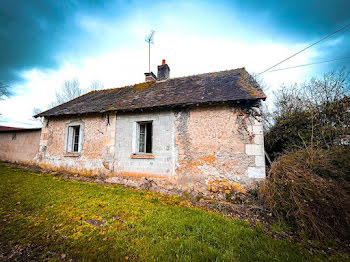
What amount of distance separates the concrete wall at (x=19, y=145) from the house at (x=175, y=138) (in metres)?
2.07

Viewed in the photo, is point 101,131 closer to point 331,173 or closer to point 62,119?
point 62,119

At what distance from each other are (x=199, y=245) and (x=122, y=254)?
4.28 feet

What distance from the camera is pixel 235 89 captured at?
20.3ft

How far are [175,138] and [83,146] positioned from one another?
4775mm

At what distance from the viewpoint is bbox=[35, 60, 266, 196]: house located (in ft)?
17.7

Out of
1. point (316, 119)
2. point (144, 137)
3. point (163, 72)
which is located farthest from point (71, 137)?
point (316, 119)

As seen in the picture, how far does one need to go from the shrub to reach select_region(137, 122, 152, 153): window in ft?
15.5

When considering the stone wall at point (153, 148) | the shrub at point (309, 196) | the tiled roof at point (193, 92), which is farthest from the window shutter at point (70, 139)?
the shrub at point (309, 196)

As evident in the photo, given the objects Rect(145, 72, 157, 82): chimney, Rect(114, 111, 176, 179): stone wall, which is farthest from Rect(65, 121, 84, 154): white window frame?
Rect(145, 72, 157, 82): chimney

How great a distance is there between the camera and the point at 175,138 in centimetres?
611

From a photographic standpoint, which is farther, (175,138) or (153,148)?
(153,148)

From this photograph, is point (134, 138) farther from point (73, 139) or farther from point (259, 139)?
point (259, 139)

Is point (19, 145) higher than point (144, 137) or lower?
lower

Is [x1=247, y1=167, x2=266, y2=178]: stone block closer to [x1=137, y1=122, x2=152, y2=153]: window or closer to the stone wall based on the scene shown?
the stone wall
